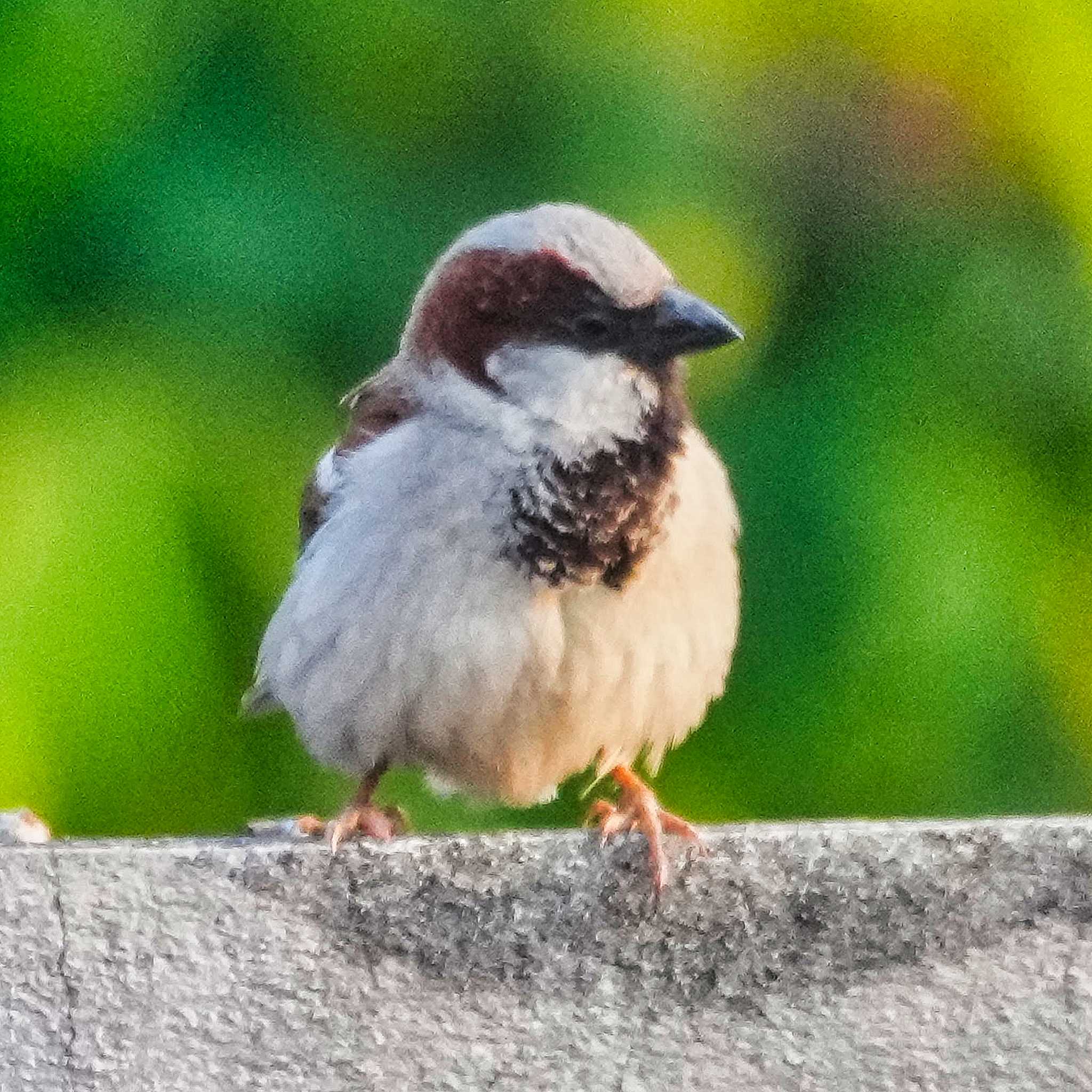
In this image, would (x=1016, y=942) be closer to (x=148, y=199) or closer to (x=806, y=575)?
(x=806, y=575)

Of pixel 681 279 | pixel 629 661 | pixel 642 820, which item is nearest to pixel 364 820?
pixel 629 661

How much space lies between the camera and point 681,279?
159cm

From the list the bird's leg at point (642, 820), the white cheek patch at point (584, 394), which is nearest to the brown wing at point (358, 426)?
the white cheek patch at point (584, 394)

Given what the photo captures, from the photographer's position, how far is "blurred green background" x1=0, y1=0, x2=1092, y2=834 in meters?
1.56

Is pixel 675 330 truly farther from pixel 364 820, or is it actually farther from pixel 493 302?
pixel 364 820

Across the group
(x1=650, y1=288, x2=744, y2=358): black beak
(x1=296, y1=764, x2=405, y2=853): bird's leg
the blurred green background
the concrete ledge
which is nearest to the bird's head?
(x1=650, y1=288, x2=744, y2=358): black beak

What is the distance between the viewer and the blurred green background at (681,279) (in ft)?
5.12

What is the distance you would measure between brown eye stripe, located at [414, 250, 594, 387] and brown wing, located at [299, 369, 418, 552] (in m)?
0.04

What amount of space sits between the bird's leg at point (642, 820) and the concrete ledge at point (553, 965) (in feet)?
0.04

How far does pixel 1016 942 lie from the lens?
39.5 inches

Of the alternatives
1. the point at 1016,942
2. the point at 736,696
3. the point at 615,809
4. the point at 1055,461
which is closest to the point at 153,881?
the point at 1016,942

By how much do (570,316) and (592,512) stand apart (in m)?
0.15

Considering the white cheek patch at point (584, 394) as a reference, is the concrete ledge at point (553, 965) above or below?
below

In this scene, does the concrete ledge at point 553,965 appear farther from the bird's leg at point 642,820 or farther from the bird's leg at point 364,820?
the bird's leg at point 364,820
